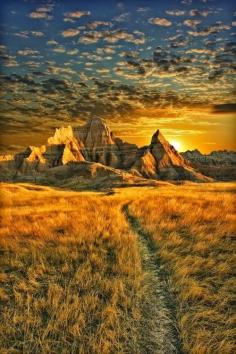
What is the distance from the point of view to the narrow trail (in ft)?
16.0

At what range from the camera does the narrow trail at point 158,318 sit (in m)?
4.88

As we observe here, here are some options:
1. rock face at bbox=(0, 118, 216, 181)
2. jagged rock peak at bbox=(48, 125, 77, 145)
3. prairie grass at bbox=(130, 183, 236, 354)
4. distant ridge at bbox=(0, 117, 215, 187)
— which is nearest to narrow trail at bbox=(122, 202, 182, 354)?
prairie grass at bbox=(130, 183, 236, 354)

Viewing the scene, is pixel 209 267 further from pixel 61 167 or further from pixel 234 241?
pixel 61 167

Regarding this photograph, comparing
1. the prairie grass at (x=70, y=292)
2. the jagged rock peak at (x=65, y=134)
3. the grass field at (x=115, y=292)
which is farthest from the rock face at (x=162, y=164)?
the prairie grass at (x=70, y=292)

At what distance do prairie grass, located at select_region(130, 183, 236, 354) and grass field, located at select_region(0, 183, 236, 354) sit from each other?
0.02 meters

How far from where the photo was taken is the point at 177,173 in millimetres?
122562

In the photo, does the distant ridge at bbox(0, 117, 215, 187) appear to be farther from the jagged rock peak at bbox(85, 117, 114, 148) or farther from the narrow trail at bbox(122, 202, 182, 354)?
the narrow trail at bbox(122, 202, 182, 354)

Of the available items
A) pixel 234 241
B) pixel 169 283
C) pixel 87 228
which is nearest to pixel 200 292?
pixel 169 283

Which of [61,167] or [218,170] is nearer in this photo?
[61,167]

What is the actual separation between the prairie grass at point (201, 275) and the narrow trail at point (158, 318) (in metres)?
0.15

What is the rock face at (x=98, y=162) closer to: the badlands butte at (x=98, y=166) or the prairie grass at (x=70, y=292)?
the badlands butte at (x=98, y=166)

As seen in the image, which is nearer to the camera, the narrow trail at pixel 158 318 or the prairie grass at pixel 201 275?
the narrow trail at pixel 158 318

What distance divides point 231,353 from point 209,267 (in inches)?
130

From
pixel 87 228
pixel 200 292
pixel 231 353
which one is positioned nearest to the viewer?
pixel 231 353
